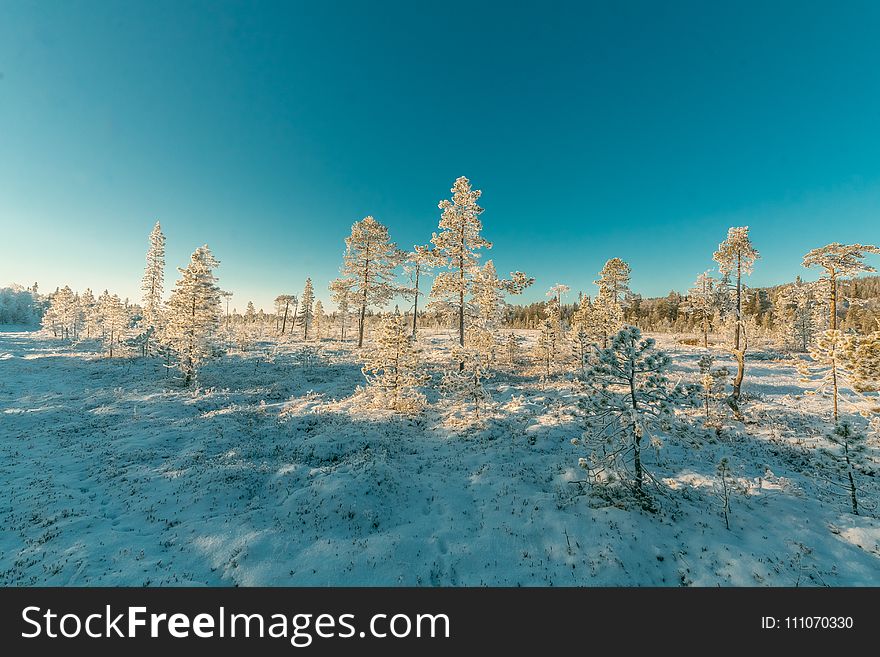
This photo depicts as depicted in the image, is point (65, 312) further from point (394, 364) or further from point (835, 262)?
point (835, 262)

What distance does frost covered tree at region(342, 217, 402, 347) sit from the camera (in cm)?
3450

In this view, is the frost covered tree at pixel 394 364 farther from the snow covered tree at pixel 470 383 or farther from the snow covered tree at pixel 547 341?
the snow covered tree at pixel 547 341

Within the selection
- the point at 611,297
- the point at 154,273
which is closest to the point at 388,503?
the point at 611,297

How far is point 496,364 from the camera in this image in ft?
108

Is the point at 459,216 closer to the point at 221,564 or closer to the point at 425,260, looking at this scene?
the point at 425,260

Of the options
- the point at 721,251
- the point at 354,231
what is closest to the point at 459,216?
the point at 354,231

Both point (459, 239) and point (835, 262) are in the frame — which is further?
point (459, 239)

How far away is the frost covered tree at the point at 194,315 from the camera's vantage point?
2475 centimetres

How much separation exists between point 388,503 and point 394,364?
934cm

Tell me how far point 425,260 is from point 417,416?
13.2 metres

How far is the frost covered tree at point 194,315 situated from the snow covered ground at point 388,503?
5.38 metres

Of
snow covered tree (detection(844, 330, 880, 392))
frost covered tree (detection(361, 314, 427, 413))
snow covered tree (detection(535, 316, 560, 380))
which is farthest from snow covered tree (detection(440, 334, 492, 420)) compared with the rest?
snow covered tree (detection(844, 330, 880, 392))

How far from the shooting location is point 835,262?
17.3m

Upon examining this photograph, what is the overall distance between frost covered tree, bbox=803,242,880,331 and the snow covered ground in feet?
24.9
